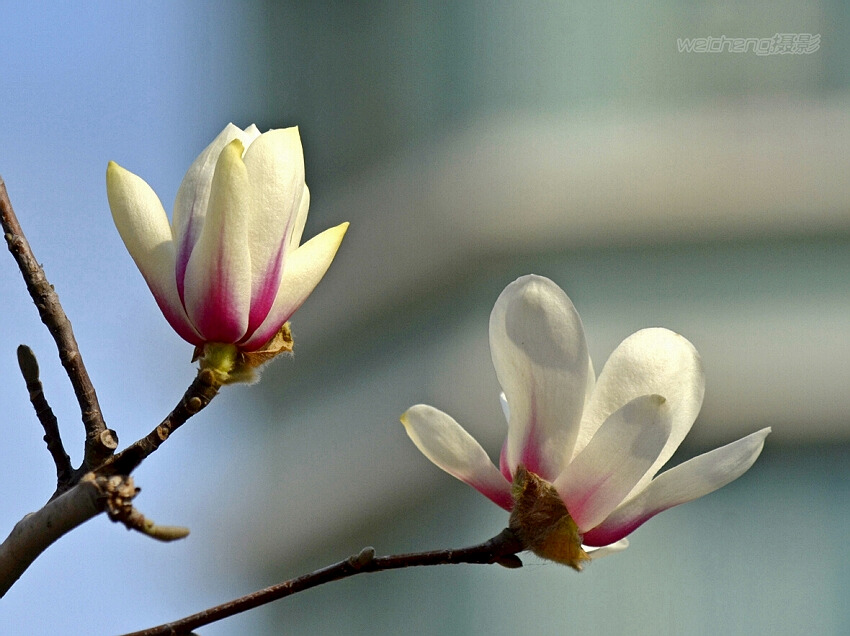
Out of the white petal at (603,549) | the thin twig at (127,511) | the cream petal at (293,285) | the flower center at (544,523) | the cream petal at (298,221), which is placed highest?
the cream petal at (298,221)

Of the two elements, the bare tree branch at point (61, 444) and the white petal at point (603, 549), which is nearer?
the bare tree branch at point (61, 444)

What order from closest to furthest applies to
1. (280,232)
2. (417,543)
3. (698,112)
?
(280,232), (698,112), (417,543)

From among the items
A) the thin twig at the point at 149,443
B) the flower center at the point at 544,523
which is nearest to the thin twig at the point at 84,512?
the thin twig at the point at 149,443

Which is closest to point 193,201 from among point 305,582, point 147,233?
point 147,233

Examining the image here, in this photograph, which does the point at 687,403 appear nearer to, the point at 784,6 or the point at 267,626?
the point at 784,6

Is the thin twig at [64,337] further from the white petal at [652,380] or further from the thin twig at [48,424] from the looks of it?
the white petal at [652,380]

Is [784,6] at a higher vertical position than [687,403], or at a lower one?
higher

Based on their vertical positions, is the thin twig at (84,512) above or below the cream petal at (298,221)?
below

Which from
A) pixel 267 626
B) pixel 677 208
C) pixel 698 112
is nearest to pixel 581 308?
pixel 677 208

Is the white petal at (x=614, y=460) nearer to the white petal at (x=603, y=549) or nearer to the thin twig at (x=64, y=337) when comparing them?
the white petal at (x=603, y=549)
